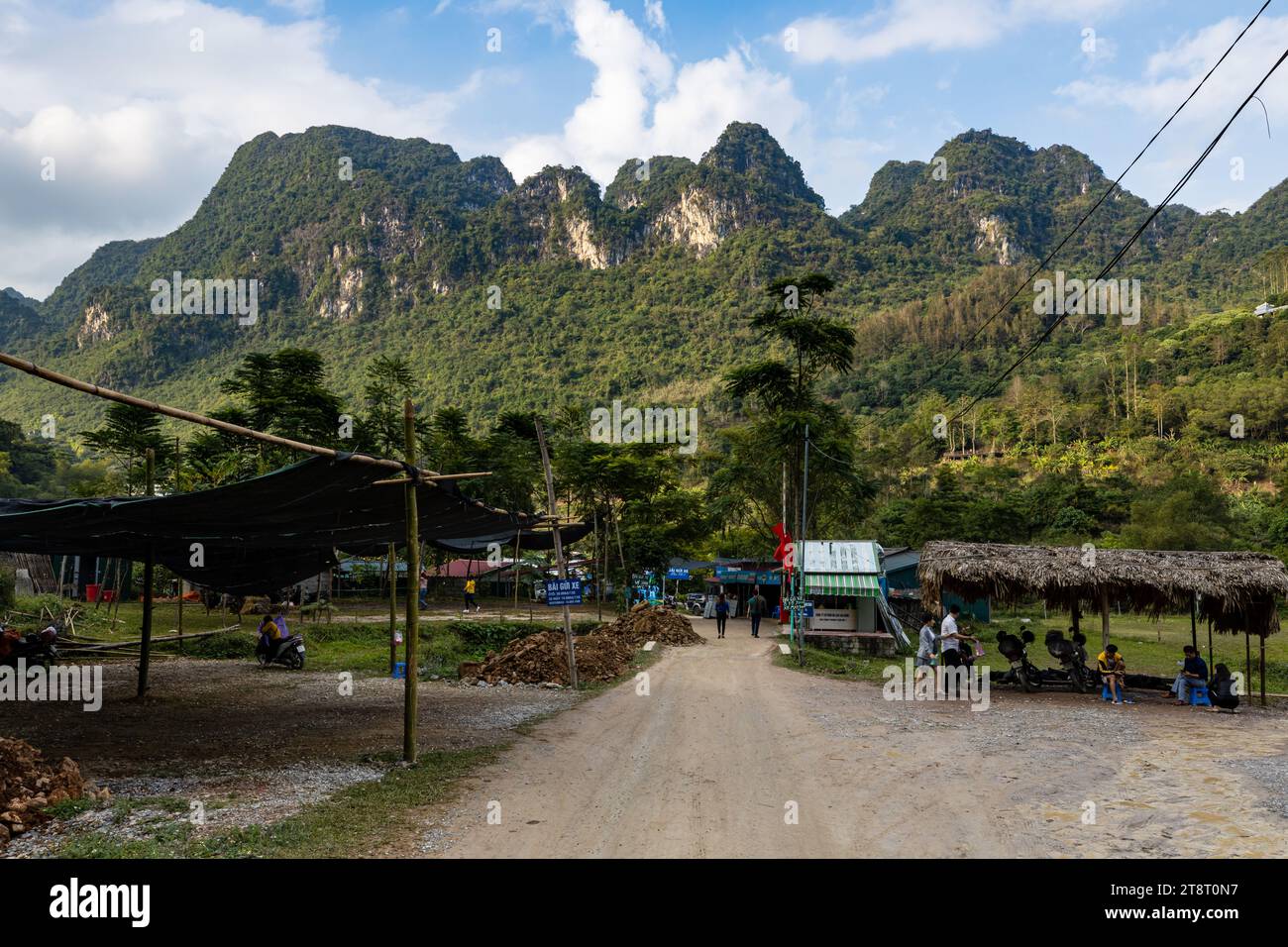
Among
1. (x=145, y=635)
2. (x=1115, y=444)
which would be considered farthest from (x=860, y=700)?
(x=1115, y=444)

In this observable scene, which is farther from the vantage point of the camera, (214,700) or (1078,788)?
(214,700)

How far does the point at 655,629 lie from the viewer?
22250 mm

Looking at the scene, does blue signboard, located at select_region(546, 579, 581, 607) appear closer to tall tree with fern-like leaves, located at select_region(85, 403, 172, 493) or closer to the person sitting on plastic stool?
the person sitting on plastic stool

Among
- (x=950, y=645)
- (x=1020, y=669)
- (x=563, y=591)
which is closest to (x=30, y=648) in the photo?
(x=563, y=591)

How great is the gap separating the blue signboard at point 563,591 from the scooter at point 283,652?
6.47 m

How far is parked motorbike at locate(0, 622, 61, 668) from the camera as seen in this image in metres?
13.2

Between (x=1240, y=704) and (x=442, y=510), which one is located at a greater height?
(x=442, y=510)

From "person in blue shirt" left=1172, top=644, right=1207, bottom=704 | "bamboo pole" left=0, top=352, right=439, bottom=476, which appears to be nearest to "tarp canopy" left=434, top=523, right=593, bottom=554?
"bamboo pole" left=0, top=352, right=439, bottom=476

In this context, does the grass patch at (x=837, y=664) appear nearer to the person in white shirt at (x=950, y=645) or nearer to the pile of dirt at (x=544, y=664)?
the person in white shirt at (x=950, y=645)

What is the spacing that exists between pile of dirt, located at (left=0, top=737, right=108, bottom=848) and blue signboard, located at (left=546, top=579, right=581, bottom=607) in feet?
23.2

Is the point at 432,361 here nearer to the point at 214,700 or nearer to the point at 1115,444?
the point at 1115,444

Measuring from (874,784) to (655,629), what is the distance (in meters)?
14.8

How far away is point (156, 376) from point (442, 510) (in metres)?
136

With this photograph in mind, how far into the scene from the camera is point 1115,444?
67562mm
